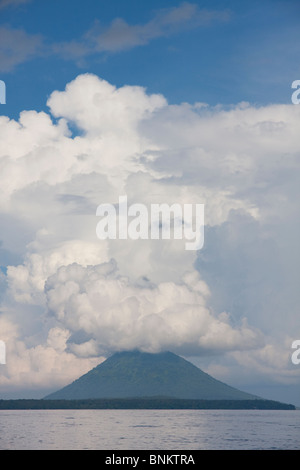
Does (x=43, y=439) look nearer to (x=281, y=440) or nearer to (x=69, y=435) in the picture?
(x=69, y=435)

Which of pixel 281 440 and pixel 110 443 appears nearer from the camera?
pixel 110 443

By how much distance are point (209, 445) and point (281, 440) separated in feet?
99.0
